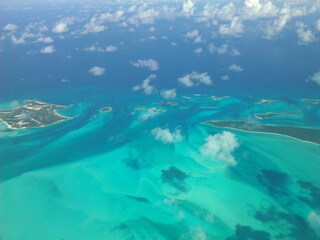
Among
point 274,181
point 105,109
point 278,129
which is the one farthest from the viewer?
point 105,109

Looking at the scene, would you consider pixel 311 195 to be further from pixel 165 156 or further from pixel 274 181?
pixel 165 156

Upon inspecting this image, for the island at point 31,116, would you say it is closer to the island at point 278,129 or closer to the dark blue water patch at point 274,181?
the island at point 278,129

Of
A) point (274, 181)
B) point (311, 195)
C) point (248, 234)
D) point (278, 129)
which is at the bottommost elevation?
point (248, 234)

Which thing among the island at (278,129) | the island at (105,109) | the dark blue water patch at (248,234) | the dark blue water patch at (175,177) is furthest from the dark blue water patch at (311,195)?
the island at (105,109)

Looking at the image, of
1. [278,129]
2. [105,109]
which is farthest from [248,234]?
[105,109]

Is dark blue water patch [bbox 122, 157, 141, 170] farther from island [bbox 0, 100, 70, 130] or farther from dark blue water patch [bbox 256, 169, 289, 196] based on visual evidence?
island [bbox 0, 100, 70, 130]

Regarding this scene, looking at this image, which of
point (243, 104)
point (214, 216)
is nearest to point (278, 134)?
point (243, 104)
